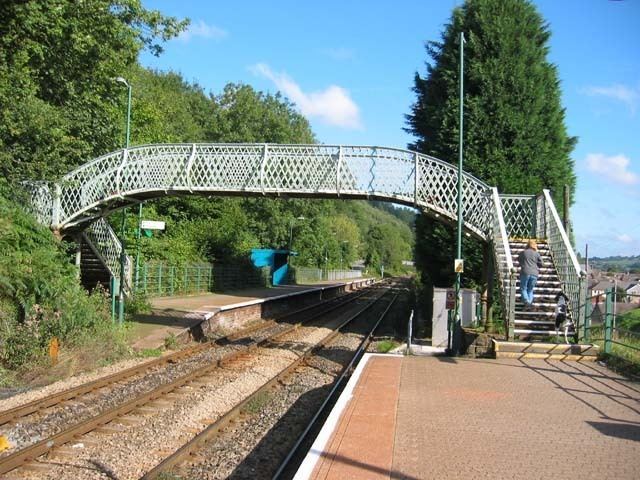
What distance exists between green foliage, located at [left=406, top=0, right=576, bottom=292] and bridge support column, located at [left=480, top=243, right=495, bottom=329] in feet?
10.4

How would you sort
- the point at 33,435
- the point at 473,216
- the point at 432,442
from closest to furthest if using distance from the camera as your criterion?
the point at 432,442 < the point at 33,435 < the point at 473,216

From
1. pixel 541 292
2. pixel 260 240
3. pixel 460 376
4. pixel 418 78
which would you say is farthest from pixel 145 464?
pixel 260 240

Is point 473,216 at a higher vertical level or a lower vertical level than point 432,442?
higher

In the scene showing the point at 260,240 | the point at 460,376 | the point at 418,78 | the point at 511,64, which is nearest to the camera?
the point at 460,376

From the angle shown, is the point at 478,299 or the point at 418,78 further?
the point at 418,78

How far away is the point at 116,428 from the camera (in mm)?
8641

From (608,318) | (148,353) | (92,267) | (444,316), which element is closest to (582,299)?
(608,318)

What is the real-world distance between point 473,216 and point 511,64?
6722 mm

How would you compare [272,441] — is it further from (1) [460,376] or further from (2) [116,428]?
(1) [460,376]

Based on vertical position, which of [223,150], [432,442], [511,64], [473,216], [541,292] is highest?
[511,64]

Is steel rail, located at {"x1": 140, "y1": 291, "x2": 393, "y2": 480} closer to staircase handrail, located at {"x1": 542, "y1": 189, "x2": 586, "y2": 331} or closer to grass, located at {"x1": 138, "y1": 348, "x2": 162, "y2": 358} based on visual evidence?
grass, located at {"x1": 138, "y1": 348, "x2": 162, "y2": 358}

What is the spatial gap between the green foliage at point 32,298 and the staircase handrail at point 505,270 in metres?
9.37

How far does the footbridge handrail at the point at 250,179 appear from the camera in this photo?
53.6 ft

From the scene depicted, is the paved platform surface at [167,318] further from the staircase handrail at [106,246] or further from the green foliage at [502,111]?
the green foliage at [502,111]
